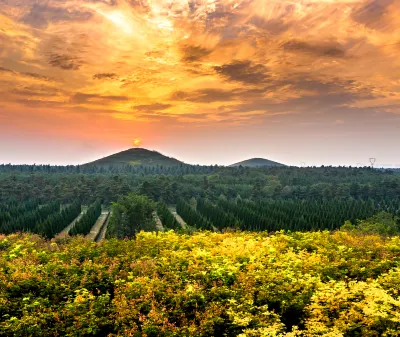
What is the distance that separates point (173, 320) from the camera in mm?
11031

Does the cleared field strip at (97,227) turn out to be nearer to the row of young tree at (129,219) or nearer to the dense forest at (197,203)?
the dense forest at (197,203)

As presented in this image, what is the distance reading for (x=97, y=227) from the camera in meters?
63.2

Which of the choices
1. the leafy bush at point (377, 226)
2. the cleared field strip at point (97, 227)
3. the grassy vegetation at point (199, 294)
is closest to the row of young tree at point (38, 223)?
the cleared field strip at point (97, 227)

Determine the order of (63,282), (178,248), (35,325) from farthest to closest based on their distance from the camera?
(178,248)
(63,282)
(35,325)

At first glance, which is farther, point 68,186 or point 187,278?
point 68,186

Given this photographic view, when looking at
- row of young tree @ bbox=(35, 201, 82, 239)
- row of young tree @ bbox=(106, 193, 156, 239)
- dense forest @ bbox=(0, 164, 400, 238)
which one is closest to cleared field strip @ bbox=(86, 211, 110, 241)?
dense forest @ bbox=(0, 164, 400, 238)

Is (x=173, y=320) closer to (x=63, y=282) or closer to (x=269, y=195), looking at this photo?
(x=63, y=282)

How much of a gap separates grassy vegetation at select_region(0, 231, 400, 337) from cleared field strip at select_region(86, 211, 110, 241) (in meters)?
37.6

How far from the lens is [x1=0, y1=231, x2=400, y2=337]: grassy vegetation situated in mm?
10211

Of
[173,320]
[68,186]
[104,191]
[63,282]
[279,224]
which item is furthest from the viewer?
[68,186]

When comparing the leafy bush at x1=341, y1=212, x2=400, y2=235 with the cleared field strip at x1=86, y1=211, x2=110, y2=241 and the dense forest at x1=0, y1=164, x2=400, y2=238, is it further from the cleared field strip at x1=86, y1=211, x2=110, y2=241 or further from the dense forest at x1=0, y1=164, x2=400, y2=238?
the cleared field strip at x1=86, y1=211, x2=110, y2=241

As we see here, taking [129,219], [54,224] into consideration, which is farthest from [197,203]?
[54,224]

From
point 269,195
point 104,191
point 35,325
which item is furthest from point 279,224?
point 269,195

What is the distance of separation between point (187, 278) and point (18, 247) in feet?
31.5
